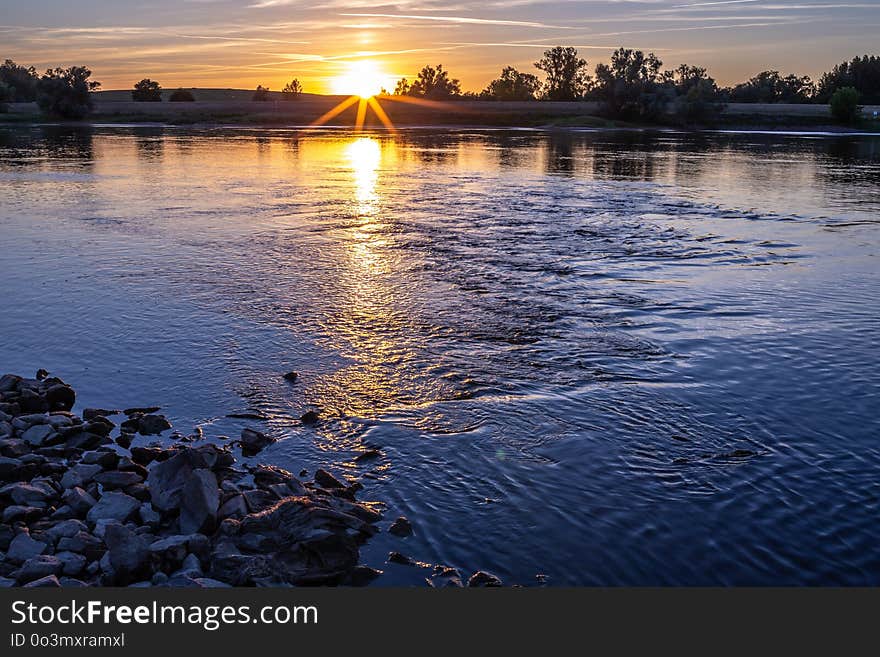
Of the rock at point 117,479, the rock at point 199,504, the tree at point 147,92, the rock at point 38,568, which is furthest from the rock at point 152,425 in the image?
the tree at point 147,92

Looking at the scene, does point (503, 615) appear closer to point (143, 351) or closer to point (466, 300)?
point (143, 351)

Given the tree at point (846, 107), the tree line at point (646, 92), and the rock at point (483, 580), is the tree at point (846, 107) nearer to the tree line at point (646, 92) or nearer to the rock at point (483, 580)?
the tree line at point (646, 92)

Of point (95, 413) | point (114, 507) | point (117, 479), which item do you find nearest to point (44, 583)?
point (114, 507)

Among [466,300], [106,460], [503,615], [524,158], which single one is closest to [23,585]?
[106,460]

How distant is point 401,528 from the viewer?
9352mm

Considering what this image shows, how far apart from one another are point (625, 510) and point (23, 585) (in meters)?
6.62

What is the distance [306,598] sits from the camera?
7.75 m

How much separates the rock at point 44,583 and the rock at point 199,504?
57.5 inches

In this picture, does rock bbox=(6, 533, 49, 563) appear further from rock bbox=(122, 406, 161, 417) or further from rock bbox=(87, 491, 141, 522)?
rock bbox=(122, 406, 161, 417)

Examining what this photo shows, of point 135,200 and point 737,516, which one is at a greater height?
point 135,200

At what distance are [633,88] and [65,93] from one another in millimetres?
96705

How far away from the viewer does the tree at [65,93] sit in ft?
433

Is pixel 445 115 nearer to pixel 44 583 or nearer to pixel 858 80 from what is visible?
pixel 858 80

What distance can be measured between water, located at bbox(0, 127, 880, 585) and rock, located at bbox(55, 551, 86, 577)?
292cm
